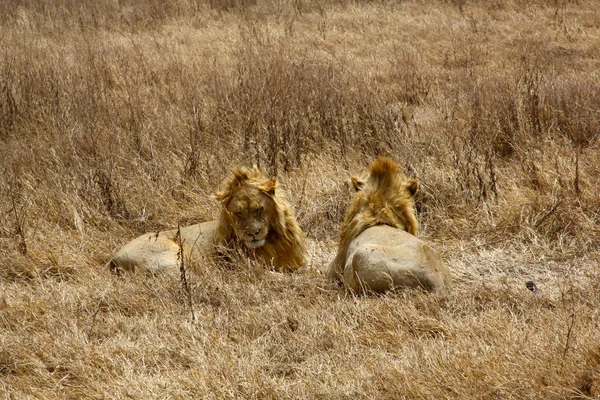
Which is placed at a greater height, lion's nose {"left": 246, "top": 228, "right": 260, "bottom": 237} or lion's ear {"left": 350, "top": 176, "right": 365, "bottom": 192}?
lion's ear {"left": 350, "top": 176, "right": 365, "bottom": 192}

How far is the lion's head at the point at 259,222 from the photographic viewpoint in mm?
5578

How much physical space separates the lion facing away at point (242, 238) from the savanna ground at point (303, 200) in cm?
19

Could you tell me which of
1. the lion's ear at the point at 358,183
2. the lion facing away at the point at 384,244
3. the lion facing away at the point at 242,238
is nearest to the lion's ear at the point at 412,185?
the lion facing away at the point at 384,244

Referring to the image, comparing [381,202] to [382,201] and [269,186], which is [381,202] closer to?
[382,201]

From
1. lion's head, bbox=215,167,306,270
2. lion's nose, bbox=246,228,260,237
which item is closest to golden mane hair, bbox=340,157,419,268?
lion's head, bbox=215,167,306,270

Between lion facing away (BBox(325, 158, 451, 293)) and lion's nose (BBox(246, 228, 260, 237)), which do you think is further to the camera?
lion's nose (BBox(246, 228, 260, 237))

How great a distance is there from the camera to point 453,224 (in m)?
6.45

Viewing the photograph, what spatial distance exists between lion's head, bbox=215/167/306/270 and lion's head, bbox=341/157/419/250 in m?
0.49

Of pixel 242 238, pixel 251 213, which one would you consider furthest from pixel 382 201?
pixel 242 238

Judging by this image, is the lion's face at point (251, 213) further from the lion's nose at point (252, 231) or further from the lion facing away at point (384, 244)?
the lion facing away at point (384, 244)

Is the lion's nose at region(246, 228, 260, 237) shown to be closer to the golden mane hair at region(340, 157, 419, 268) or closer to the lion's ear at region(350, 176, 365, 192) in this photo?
the golden mane hair at region(340, 157, 419, 268)

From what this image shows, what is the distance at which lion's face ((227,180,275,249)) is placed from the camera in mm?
5562

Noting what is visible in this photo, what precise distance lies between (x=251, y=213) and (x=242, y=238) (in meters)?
0.20

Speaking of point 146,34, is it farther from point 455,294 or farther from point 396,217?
point 455,294
